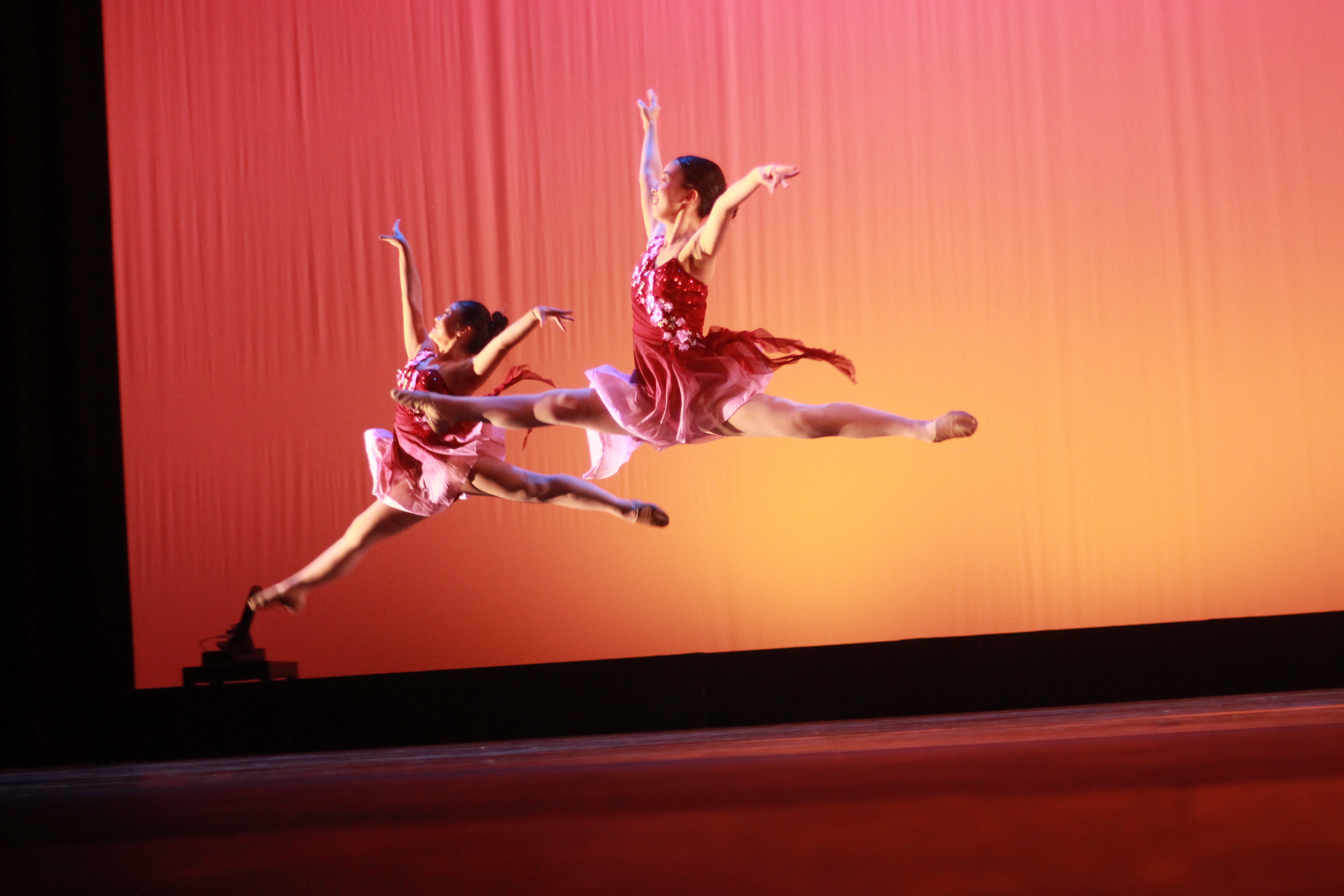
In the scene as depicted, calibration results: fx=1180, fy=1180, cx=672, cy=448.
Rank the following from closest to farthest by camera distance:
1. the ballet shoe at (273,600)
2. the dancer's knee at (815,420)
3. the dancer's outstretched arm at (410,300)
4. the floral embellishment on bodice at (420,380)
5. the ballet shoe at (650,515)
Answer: the dancer's knee at (815,420) < the floral embellishment on bodice at (420,380) < the ballet shoe at (650,515) < the dancer's outstretched arm at (410,300) < the ballet shoe at (273,600)

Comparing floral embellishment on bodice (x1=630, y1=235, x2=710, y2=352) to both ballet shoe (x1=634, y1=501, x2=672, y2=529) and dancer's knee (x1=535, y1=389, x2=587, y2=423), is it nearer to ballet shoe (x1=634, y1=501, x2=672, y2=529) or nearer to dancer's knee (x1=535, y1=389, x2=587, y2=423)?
dancer's knee (x1=535, y1=389, x2=587, y2=423)

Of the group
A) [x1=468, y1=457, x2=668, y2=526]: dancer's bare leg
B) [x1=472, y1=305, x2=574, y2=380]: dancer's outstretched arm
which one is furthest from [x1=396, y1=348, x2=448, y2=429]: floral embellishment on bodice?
[x1=468, y1=457, x2=668, y2=526]: dancer's bare leg

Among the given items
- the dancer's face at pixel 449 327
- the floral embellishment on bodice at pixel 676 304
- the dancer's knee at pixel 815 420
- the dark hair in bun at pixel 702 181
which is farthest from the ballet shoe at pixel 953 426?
the dancer's face at pixel 449 327

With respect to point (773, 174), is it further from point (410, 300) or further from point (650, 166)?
point (410, 300)

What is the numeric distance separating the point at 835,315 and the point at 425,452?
1.49m

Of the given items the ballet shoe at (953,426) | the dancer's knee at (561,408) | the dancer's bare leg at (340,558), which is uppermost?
the dancer's knee at (561,408)

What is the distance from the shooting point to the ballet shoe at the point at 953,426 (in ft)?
9.78

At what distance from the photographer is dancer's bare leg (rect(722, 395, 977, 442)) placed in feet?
10.1

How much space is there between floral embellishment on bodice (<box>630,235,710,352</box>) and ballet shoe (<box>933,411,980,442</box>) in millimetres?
665

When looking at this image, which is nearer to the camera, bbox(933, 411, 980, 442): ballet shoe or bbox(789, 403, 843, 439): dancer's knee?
bbox(933, 411, 980, 442): ballet shoe

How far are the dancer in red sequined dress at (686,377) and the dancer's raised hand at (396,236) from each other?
0.93 m

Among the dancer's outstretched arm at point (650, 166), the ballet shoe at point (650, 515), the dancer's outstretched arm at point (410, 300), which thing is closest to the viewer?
the dancer's outstretched arm at point (650, 166)

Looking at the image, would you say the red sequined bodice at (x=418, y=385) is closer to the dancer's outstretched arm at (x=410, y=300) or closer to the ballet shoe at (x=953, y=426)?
the dancer's outstretched arm at (x=410, y=300)

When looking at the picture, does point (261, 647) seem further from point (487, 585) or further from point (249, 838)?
point (249, 838)
